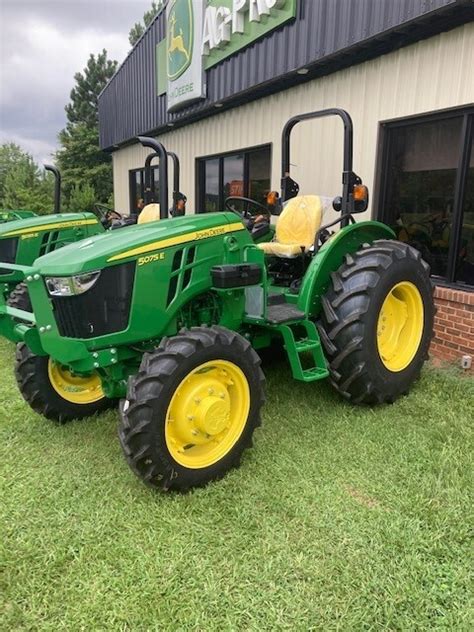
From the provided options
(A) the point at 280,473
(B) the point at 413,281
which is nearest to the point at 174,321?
(A) the point at 280,473

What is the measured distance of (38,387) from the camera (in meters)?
3.32

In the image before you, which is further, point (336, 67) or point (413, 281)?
point (336, 67)

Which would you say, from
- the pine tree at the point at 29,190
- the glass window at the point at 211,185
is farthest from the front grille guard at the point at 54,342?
the pine tree at the point at 29,190

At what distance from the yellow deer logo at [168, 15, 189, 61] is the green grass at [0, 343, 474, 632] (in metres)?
7.02

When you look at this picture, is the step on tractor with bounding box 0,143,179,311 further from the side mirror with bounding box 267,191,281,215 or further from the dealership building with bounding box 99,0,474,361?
the dealership building with bounding box 99,0,474,361

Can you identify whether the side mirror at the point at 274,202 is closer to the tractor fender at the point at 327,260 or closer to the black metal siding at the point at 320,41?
the tractor fender at the point at 327,260

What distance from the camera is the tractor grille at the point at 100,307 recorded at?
8.45 feet

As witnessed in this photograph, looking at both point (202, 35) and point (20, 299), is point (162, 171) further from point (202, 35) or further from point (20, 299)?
point (202, 35)

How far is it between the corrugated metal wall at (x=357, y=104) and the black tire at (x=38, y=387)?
361 centimetres

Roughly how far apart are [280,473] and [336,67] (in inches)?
173

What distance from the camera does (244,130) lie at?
7.18 meters

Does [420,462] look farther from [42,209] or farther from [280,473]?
[42,209]

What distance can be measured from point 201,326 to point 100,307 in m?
0.56

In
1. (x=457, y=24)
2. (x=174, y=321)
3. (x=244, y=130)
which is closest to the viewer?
(x=174, y=321)
